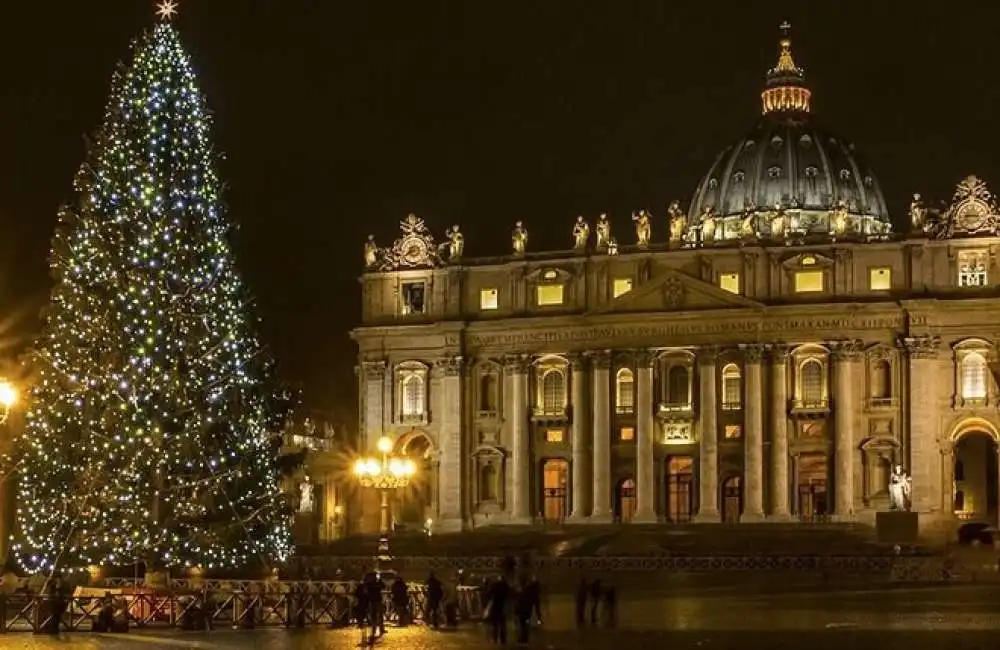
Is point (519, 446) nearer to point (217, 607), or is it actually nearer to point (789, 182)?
point (789, 182)

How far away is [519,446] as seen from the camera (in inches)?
3725

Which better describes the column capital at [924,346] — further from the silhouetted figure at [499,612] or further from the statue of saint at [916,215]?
the silhouetted figure at [499,612]

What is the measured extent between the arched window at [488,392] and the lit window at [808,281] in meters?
16.0

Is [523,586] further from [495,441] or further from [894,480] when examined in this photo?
[495,441]

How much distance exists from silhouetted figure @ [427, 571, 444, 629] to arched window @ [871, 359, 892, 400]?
2074 inches

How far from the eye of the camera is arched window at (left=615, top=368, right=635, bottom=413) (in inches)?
3676

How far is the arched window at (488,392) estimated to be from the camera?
96.6 meters

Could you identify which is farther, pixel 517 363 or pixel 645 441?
pixel 517 363

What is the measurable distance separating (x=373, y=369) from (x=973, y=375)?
2979cm

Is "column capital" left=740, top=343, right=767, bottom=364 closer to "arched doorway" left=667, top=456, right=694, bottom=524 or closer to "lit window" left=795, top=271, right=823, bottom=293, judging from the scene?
"lit window" left=795, top=271, right=823, bottom=293

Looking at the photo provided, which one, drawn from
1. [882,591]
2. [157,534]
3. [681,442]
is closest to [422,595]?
[157,534]

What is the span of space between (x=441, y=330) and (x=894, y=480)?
25.9 metres

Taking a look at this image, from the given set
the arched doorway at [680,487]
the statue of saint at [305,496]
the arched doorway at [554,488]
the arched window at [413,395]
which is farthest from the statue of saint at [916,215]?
the statue of saint at [305,496]

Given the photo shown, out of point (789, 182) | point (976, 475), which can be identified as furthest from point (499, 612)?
point (789, 182)
